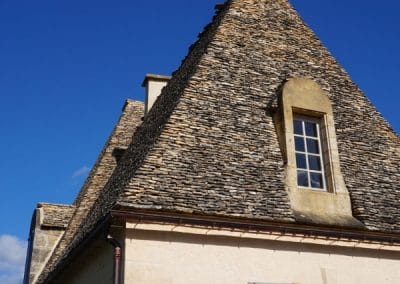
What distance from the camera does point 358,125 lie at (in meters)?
11.3

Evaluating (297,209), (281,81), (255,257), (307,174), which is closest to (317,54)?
(281,81)

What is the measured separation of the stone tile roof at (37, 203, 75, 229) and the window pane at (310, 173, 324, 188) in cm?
722

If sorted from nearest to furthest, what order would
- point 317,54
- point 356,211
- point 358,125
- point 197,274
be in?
point 197,274
point 356,211
point 358,125
point 317,54

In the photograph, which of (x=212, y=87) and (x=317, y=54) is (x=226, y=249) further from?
(x=317, y=54)

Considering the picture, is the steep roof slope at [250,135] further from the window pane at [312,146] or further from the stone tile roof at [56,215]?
the stone tile roof at [56,215]

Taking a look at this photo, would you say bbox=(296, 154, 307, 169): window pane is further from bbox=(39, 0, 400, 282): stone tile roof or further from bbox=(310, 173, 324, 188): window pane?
bbox=(39, 0, 400, 282): stone tile roof

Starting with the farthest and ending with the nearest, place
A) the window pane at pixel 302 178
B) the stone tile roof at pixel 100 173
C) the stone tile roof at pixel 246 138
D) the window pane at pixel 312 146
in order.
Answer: the stone tile roof at pixel 100 173 < the window pane at pixel 312 146 < the window pane at pixel 302 178 < the stone tile roof at pixel 246 138

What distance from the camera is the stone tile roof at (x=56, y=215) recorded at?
14.4 meters

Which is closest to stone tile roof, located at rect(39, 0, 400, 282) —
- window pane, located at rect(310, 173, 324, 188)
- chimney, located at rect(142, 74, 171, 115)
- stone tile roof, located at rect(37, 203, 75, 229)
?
window pane, located at rect(310, 173, 324, 188)

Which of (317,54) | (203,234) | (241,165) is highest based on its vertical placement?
(317,54)

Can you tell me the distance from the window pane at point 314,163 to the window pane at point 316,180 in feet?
0.44

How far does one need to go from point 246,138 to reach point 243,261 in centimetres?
234

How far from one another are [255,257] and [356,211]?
2.18 metres

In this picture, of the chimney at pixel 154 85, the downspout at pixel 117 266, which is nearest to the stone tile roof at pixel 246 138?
the downspout at pixel 117 266
